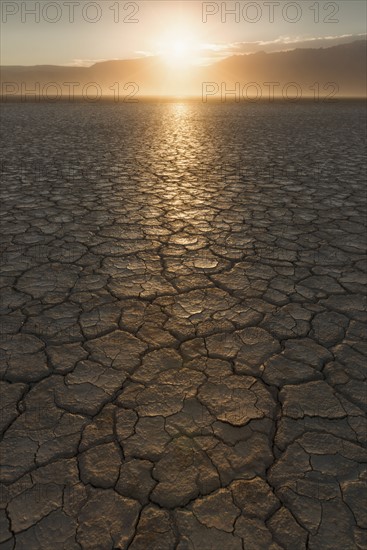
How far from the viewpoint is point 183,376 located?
2.08 m

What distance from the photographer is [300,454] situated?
1665 millimetres

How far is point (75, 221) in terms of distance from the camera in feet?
14.3

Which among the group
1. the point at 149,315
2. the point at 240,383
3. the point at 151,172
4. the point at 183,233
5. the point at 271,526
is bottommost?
the point at 271,526

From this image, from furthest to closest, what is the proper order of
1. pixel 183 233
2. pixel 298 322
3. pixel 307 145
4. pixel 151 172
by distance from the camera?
1. pixel 307 145
2. pixel 151 172
3. pixel 183 233
4. pixel 298 322

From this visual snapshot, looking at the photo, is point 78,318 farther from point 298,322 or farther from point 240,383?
point 298,322

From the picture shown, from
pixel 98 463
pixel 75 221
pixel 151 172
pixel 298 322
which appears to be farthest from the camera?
pixel 151 172

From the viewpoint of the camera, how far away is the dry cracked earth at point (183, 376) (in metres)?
1.43

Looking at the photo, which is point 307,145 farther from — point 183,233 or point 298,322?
point 298,322

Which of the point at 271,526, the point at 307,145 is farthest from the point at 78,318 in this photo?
the point at 307,145

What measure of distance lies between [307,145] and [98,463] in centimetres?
956

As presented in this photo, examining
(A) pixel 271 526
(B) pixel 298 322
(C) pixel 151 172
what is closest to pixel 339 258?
(B) pixel 298 322

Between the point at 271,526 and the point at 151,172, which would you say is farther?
the point at 151,172

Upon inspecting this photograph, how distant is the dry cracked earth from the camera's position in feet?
4.69

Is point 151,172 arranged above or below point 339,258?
above
